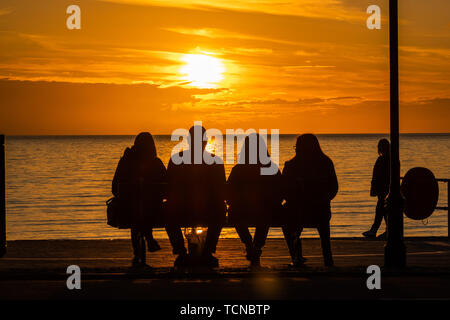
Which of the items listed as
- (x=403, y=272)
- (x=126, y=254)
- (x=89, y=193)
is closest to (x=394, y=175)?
(x=403, y=272)

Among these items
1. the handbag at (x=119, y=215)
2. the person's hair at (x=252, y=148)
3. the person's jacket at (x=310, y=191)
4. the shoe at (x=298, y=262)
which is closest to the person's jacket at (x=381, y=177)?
the person's jacket at (x=310, y=191)

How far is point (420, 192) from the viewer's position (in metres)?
14.9

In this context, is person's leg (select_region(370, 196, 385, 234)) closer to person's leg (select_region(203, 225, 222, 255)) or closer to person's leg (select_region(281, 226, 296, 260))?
person's leg (select_region(281, 226, 296, 260))

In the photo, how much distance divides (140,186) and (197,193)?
0.78m

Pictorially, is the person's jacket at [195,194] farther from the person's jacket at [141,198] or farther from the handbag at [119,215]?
the handbag at [119,215]

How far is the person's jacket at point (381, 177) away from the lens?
1611 centimetres

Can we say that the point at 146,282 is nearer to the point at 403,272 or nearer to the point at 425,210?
the point at 403,272

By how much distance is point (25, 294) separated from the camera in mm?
9273

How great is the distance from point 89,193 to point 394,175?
102 feet

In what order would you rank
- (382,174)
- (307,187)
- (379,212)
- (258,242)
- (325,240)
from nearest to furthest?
(307,187), (325,240), (258,242), (382,174), (379,212)

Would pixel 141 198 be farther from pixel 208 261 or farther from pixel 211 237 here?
pixel 208 261

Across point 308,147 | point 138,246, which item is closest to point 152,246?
Result: point 138,246

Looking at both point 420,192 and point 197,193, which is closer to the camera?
point 197,193
